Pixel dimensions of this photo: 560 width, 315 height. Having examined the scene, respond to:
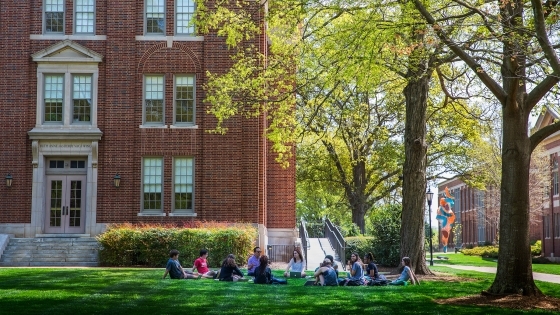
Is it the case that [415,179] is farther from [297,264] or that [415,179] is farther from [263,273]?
[263,273]

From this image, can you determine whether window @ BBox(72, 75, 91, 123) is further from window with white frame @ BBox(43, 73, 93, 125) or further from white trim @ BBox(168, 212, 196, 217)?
white trim @ BBox(168, 212, 196, 217)

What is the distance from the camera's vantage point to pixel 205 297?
54.7ft

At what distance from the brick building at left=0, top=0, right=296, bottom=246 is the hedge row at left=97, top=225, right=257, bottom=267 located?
2670 millimetres

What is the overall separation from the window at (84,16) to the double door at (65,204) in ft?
20.1

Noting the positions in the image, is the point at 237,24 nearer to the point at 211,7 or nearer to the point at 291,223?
the point at 211,7

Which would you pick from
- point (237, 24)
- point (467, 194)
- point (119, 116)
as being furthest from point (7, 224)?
point (467, 194)

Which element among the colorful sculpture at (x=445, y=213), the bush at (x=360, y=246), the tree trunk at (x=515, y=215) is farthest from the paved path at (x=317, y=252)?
the colorful sculpture at (x=445, y=213)

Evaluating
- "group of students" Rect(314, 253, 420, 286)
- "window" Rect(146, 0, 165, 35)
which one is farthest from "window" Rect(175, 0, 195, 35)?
"group of students" Rect(314, 253, 420, 286)

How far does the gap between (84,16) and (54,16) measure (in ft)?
4.03

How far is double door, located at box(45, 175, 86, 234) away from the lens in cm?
3331

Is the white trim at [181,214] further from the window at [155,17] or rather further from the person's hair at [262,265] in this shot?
the person's hair at [262,265]

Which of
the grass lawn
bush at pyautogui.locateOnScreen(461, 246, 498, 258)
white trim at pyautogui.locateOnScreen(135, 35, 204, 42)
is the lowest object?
bush at pyautogui.locateOnScreen(461, 246, 498, 258)

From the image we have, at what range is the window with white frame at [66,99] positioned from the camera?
33531mm

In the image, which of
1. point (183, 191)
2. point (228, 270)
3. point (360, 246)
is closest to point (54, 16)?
point (183, 191)
